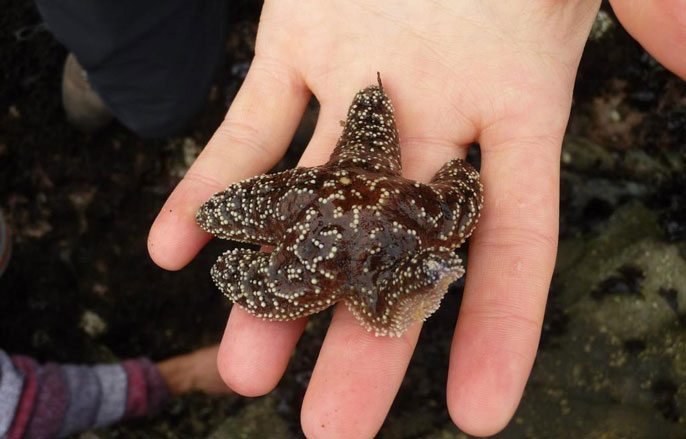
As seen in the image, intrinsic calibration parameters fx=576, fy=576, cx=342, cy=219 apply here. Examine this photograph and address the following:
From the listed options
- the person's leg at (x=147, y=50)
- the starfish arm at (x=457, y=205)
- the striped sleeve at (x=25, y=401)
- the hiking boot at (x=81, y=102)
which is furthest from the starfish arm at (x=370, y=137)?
the hiking boot at (x=81, y=102)

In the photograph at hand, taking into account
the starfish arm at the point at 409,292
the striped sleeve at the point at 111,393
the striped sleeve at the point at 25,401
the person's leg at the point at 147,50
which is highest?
the starfish arm at the point at 409,292

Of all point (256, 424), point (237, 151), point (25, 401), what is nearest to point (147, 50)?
point (237, 151)

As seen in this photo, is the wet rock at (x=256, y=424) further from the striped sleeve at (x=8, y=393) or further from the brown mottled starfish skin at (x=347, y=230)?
the brown mottled starfish skin at (x=347, y=230)

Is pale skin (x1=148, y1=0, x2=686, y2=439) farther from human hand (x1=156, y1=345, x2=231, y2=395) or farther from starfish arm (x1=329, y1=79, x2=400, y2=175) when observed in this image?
human hand (x1=156, y1=345, x2=231, y2=395)

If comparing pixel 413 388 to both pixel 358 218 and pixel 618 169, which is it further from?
pixel 618 169

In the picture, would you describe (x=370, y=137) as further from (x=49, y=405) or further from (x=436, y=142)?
(x=49, y=405)

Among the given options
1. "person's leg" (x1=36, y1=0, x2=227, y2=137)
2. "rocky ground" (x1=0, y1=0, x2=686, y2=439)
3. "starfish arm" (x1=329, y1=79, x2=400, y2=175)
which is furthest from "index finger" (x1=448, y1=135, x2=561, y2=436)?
"person's leg" (x1=36, y1=0, x2=227, y2=137)
